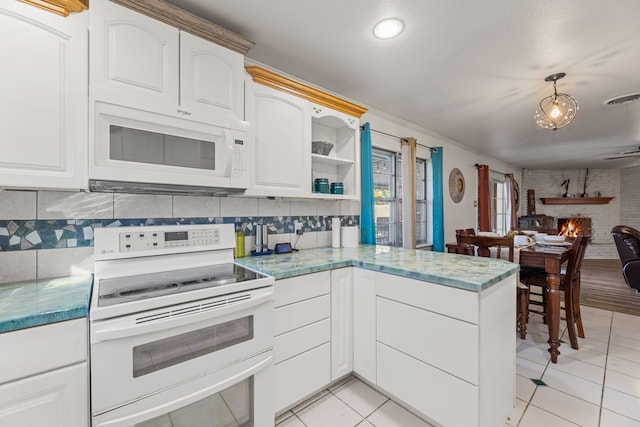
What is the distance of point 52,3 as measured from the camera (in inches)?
46.1

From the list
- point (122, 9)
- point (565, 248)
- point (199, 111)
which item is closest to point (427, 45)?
point (199, 111)

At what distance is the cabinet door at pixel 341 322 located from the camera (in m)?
1.84

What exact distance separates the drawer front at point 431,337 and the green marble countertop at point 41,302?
151 centimetres

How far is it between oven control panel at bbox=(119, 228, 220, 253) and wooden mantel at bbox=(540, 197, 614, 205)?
371 inches

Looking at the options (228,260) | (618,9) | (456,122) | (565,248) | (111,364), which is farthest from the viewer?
(456,122)

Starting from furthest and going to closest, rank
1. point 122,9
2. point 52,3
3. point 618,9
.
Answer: point 618,9, point 122,9, point 52,3

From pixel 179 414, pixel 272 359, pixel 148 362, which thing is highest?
pixel 148 362

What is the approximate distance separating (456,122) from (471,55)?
5.57ft

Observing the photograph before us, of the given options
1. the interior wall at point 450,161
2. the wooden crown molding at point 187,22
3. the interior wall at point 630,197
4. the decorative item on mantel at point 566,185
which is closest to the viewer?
the wooden crown molding at point 187,22

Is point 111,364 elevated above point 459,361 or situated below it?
above

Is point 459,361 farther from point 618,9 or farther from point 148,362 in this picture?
point 618,9

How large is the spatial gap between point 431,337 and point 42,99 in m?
2.17

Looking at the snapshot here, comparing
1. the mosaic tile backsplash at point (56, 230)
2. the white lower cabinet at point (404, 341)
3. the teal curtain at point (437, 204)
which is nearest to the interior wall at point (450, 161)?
the teal curtain at point (437, 204)

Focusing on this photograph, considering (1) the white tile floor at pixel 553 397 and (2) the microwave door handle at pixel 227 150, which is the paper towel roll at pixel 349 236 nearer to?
(1) the white tile floor at pixel 553 397
